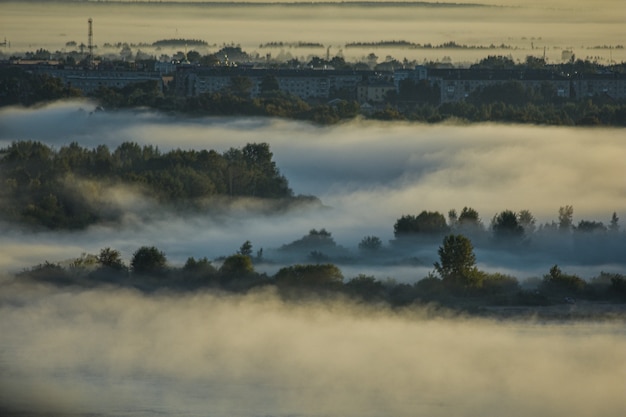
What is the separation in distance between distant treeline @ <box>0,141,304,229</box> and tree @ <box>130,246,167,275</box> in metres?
3.62

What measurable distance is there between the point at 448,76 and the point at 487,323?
31383 millimetres

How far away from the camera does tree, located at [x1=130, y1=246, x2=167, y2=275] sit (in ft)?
82.5

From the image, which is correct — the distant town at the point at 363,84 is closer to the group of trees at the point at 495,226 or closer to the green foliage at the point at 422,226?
the group of trees at the point at 495,226

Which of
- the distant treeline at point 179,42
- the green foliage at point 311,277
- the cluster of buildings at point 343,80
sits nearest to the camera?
the green foliage at point 311,277

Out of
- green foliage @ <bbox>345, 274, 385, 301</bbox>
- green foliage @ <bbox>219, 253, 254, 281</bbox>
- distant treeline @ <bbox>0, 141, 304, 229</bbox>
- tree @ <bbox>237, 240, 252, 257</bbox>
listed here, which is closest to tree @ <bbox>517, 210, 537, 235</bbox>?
tree @ <bbox>237, 240, 252, 257</bbox>

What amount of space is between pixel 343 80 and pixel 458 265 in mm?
30373

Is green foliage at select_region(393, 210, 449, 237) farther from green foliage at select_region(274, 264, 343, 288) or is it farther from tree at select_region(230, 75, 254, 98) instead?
tree at select_region(230, 75, 254, 98)

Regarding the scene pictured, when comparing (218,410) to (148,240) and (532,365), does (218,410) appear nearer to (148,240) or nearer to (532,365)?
(532,365)

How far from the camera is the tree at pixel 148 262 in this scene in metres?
25.2

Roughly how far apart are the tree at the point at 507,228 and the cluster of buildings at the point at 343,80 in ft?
71.9

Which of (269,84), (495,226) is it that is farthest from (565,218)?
(269,84)

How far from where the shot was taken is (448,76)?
5400 centimetres

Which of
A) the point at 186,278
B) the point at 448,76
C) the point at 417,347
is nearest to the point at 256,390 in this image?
the point at 417,347

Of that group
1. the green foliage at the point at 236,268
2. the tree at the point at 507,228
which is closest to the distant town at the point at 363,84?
the tree at the point at 507,228
